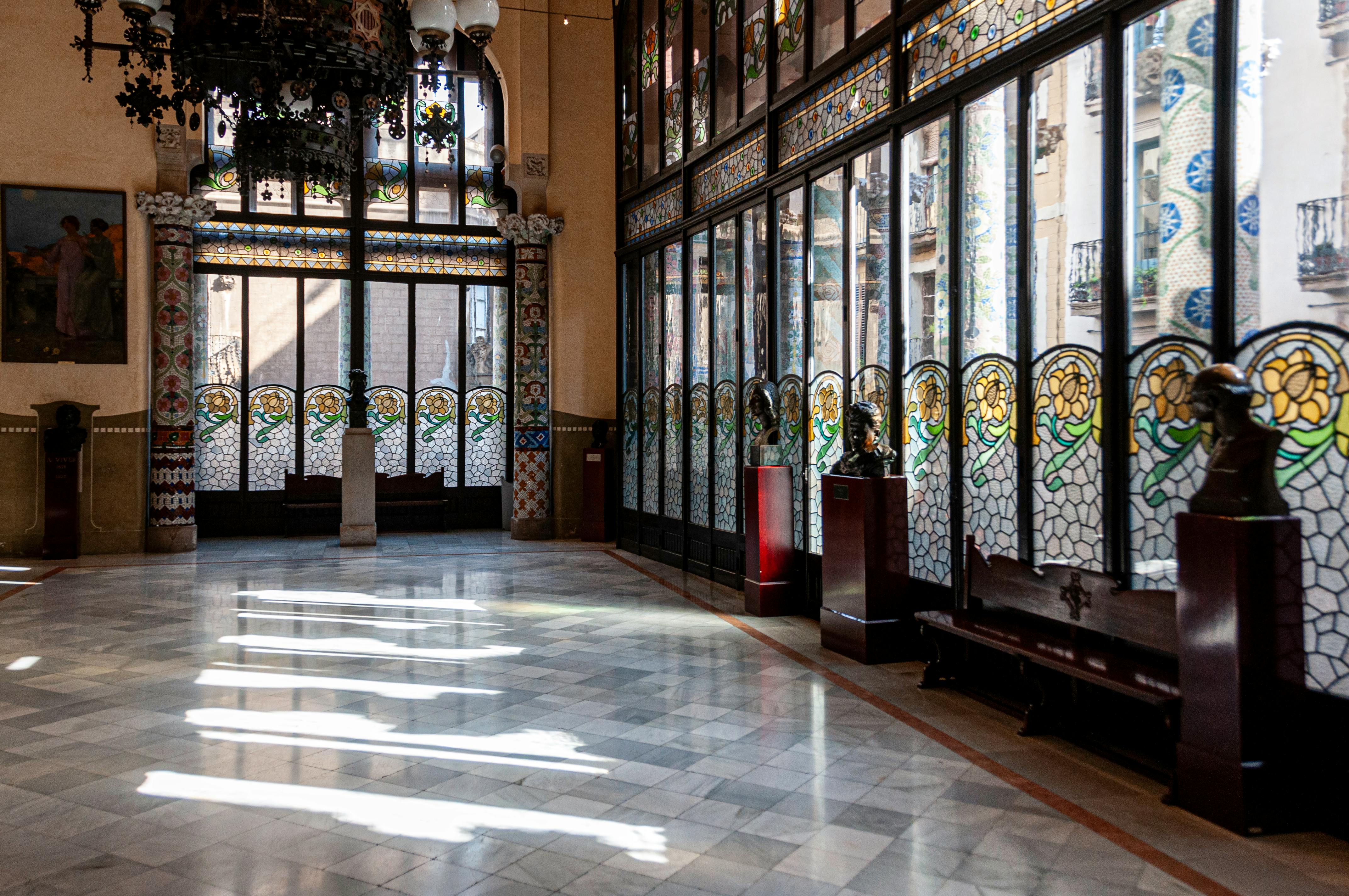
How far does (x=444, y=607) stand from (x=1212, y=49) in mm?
6358

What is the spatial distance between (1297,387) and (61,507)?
11538mm

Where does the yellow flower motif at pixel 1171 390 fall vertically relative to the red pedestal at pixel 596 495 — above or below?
above

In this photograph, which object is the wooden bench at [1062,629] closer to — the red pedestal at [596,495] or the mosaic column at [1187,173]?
the mosaic column at [1187,173]

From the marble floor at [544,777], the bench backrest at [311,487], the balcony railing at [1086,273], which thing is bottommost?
the marble floor at [544,777]

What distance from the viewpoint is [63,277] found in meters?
10.9

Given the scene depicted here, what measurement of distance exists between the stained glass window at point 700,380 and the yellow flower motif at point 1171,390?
5225 millimetres

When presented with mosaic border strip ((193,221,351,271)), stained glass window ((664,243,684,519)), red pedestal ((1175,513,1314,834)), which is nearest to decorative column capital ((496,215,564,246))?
mosaic border strip ((193,221,351,271))

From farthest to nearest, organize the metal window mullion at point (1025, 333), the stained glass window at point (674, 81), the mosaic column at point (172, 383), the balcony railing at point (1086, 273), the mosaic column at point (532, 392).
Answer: the mosaic column at point (532, 392) → the mosaic column at point (172, 383) → the stained glass window at point (674, 81) → the metal window mullion at point (1025, 333) → the balcony railing at point (1086, 273)

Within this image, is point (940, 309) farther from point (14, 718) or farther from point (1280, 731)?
point (14, 718)

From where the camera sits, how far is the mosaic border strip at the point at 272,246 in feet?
40.0

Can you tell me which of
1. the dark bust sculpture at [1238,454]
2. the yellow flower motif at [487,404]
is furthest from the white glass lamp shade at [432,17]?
the yellow flower motif at [487,404]

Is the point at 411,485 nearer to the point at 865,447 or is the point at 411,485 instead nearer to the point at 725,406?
the point at 725,406

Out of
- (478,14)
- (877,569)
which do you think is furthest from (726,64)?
(877,569)

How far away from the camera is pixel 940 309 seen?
5945mm
